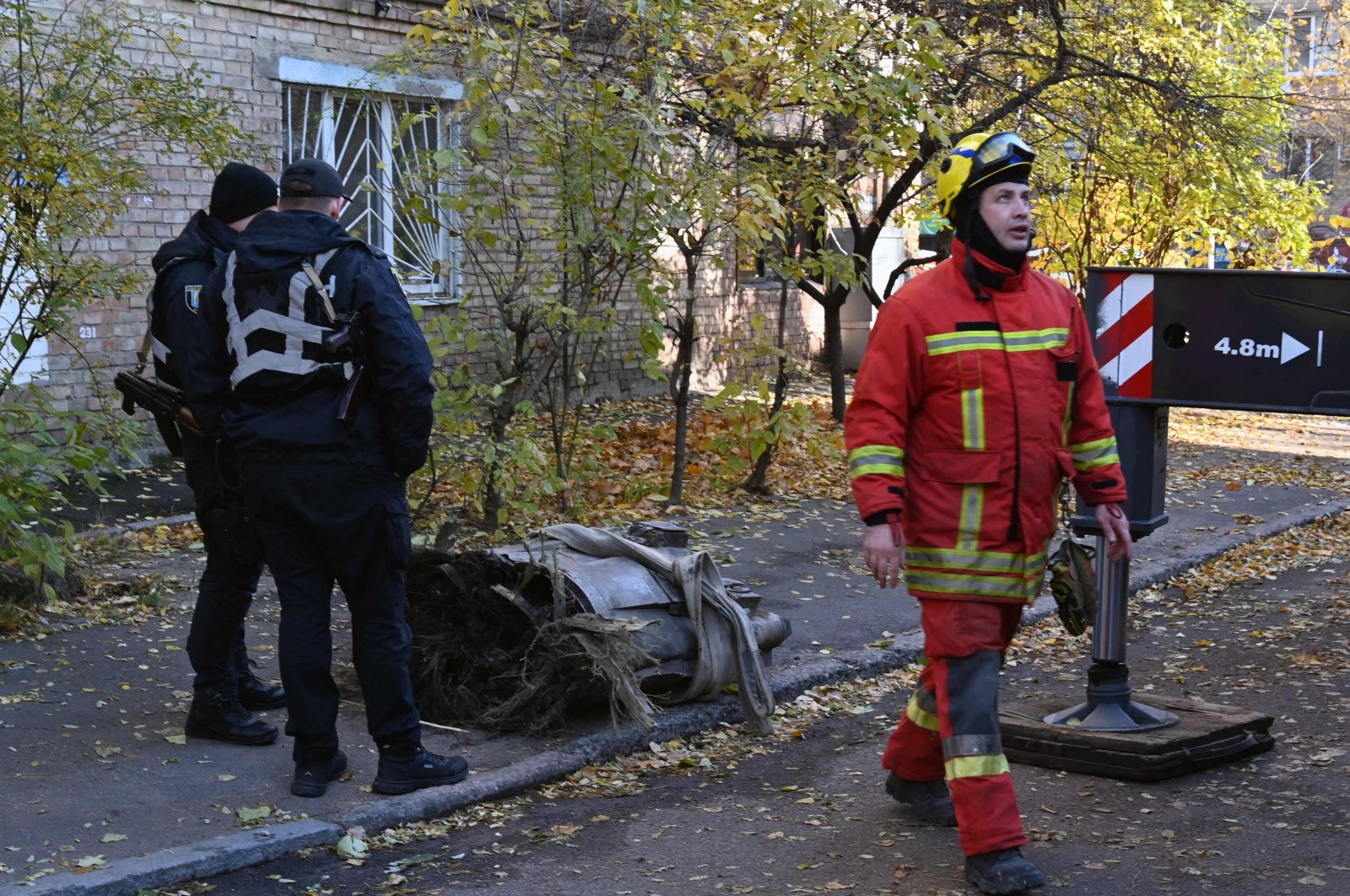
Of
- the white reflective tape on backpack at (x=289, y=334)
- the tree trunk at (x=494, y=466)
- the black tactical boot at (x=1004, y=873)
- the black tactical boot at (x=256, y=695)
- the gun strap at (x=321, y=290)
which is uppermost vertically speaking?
the gun strap at (x=321, y=290)

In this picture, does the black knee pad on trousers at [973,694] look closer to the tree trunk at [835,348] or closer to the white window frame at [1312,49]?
the tree trunk at [835,348]

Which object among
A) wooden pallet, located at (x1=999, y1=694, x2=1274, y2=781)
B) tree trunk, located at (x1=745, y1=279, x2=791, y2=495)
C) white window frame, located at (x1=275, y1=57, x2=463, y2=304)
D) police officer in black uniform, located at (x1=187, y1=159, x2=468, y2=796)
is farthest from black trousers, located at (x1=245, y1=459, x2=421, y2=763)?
white window frame, located at (x1=275, y1=57, x2=463, y2=304)

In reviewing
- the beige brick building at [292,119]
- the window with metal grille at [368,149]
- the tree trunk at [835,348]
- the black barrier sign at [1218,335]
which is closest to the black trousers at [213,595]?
the black barrier sign at [1218,335]

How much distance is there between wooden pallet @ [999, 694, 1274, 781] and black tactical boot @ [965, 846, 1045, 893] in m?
1.07

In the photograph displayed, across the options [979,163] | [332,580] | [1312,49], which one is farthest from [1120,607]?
[1312,49]

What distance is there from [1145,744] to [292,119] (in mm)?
9150

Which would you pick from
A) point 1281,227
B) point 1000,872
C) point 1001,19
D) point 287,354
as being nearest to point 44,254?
point 287,354

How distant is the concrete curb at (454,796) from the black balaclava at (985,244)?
208 cm

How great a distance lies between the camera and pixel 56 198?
652 centimetres

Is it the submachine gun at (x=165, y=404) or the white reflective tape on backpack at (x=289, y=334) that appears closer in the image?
the white reflective tape on backpack at (x=289, y=334)

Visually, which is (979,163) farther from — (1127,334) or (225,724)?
(225,724)

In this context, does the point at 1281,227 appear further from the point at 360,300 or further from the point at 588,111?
the point at 360,300

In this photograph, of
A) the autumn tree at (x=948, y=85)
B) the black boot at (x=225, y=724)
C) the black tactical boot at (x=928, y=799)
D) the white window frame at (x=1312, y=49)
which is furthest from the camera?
the white window frame at (x=1312, y=49)

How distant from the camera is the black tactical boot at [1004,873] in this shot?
390cm
